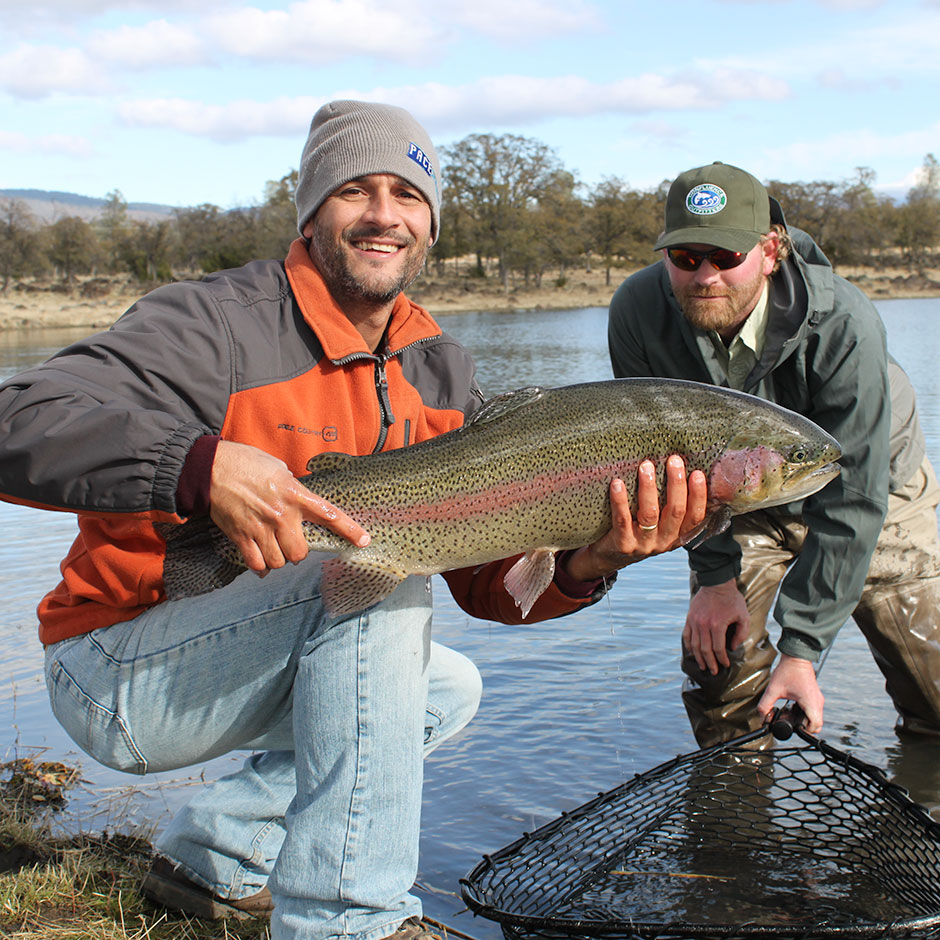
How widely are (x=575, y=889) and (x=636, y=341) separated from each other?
2622 millimetres

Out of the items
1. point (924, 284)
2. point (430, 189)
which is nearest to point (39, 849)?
point (430, 189)

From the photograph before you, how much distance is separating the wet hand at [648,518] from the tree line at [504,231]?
69.2m

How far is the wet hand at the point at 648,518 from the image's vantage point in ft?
10.1

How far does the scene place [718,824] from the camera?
4.05 meters

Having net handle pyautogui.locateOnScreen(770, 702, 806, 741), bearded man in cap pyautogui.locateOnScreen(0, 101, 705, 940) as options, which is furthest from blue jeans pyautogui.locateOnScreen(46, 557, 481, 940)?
net handle pyautogui.locateOnScreen(770, 702, 806, 741)

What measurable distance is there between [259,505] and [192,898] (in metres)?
1.37

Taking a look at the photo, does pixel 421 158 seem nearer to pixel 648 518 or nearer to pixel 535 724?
pixel 648 518

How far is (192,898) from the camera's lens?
3.18 m

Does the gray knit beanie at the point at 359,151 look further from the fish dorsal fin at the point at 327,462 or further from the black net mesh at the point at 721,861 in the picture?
the black net mesh at the point at 721,861

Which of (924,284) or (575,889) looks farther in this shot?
(924,284)

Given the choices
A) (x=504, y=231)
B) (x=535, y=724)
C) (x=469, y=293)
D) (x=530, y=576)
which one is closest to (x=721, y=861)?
(x=530, y=576)

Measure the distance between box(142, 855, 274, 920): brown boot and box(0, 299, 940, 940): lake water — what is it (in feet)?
2.70

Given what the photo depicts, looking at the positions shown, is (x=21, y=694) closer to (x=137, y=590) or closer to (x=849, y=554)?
(x=137, y=590)

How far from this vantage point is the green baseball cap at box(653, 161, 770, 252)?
4.48 m
